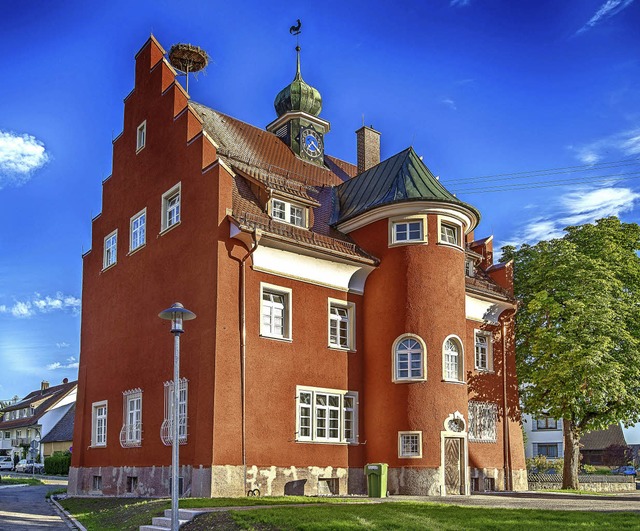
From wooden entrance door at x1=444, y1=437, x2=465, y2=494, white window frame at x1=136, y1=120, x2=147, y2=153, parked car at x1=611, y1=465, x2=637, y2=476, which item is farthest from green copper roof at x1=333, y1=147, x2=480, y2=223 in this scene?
parked car at x1=611, y1=465, x2=637, y2=476

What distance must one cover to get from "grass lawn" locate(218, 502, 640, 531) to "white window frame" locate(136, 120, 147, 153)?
1681cm

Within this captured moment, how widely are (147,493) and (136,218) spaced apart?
32.9 feet

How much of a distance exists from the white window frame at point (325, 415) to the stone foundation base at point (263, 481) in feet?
3.11

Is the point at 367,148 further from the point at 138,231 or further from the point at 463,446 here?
the point at 463,446

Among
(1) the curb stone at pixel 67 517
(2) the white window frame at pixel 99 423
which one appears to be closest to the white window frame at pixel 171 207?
(2) the white window frame at pixel 99 423

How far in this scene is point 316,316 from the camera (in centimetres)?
2408

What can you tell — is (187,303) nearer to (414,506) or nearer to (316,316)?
(316,316)

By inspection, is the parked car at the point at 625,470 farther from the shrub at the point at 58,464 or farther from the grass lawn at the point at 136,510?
the grass lawn at the point at 136,510

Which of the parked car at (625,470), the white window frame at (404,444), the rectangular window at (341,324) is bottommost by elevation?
the parked car at (625,470)

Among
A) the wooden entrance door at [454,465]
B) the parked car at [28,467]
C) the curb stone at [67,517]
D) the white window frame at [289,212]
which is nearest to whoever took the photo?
the curb stone at [67,517]

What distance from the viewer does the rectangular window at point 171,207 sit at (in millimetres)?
24977

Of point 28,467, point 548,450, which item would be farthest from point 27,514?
point 548,450

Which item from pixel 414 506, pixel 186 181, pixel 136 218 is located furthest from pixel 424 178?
pixel 414 506

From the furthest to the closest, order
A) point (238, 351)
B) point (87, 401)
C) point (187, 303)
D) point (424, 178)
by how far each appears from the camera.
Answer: point (87, 401) < point (424, 178) < point (187, 303) < point (238, 351)
